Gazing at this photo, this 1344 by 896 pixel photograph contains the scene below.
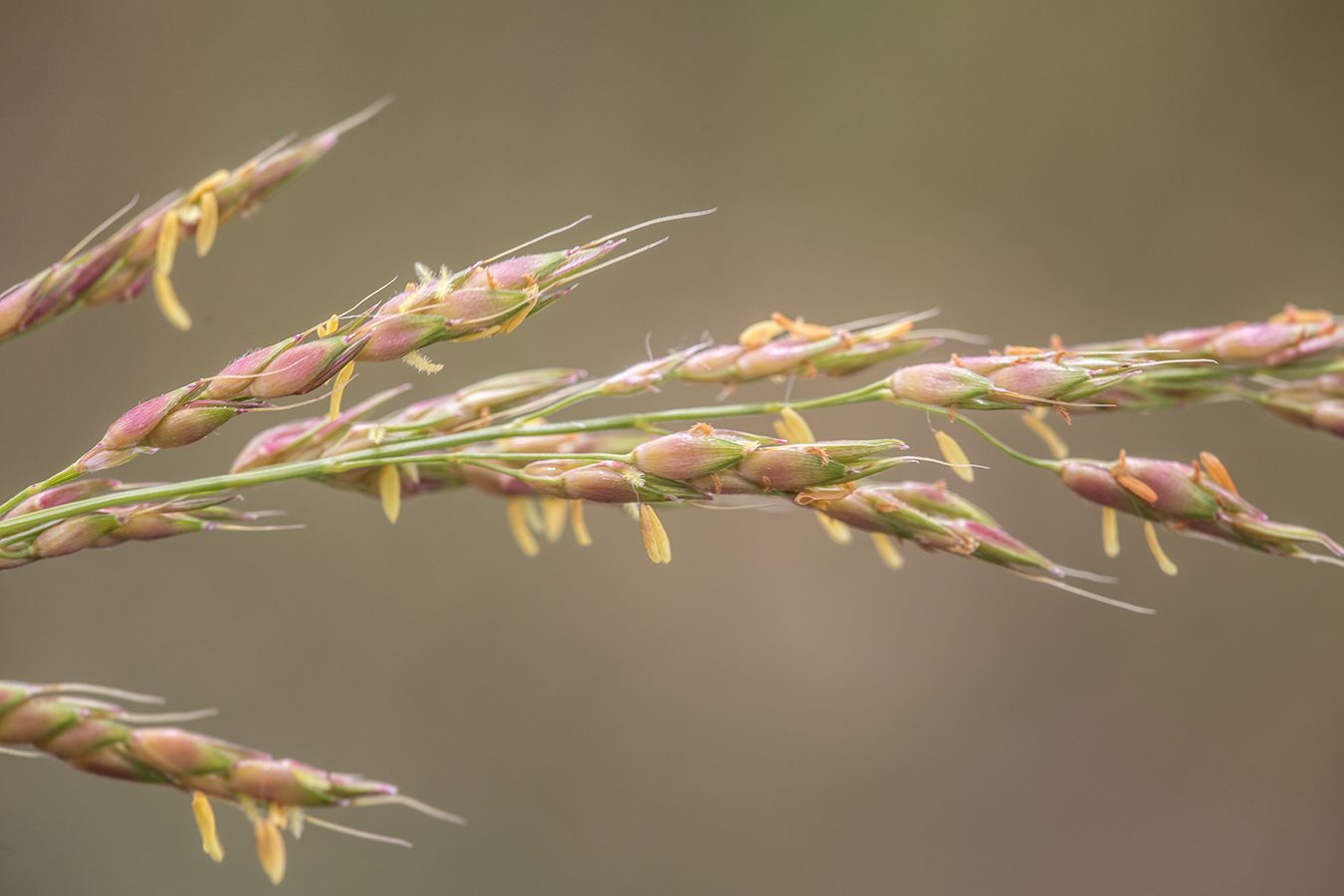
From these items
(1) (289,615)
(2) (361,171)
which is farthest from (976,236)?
(1) (289,615)

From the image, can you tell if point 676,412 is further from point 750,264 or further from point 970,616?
point 970,616

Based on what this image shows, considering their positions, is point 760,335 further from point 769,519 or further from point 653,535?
point 769,519

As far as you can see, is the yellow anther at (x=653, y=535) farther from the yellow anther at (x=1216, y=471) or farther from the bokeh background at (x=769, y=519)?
the bokeh background at (x=769, y=519)

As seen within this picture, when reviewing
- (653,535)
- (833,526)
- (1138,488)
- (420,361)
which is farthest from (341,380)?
(1138,488)

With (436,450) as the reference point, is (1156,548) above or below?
below

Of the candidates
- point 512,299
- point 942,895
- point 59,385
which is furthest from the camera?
point 942,895

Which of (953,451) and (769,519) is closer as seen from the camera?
(953,451)
